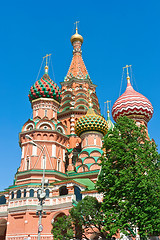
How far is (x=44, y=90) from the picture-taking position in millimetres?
26828

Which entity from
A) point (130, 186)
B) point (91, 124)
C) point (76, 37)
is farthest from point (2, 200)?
point (76, 37)

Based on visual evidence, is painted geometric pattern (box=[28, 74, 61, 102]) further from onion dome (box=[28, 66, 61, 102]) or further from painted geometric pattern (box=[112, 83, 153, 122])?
painted geometric pattern (box=[112, 83, 153, 122])

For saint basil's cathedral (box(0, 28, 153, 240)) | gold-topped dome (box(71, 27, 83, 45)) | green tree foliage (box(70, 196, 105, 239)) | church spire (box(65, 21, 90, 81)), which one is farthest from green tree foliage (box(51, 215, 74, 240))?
gold-topped dome (box(71, 27, 83, 45))

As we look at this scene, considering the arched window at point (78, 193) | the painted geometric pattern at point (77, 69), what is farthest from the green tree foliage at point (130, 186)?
the painted geometric pattern at point (77, 69)

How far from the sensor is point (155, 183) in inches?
543

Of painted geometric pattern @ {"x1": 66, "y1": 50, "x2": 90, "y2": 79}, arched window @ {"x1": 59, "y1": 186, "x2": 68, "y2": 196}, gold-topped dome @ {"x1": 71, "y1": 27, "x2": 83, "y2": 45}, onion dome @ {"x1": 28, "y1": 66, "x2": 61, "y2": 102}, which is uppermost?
gold-topped dome @ {"x1": 71, "y1": 27, "x2": 83, "y2": 45}

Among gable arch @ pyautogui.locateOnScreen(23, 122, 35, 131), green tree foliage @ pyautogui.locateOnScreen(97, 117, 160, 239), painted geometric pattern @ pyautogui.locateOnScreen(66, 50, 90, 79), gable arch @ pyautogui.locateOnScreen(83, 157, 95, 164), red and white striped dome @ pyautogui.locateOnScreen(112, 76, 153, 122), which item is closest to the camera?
green tree foliage @ pyautogui.locateOnScreen(97, 117, 160, 239)

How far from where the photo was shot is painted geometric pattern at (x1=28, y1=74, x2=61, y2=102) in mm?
26812

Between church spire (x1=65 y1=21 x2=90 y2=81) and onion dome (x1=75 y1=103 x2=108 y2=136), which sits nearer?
onion dome (x1=75 y1=103 x2=108 y2=136)

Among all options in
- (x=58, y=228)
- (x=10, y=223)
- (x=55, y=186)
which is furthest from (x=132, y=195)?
(x=10, y=223)

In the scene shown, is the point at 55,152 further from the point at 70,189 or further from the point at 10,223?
the point at 10,223

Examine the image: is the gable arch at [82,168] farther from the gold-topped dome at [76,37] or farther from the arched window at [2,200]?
the gold-topped dome at [76,37]

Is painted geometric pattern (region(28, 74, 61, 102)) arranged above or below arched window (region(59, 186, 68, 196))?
above

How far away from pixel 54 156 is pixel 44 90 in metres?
6.78
